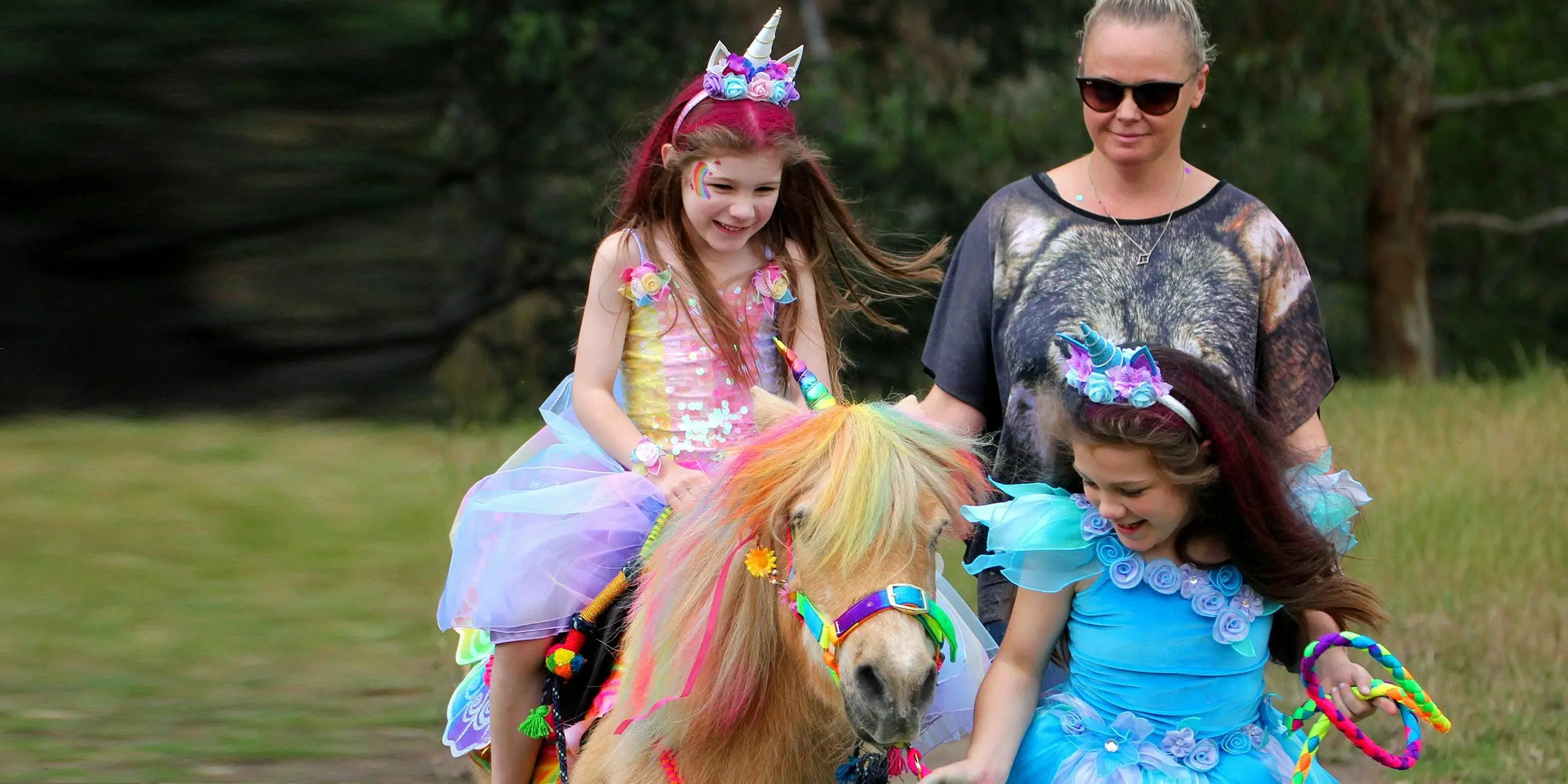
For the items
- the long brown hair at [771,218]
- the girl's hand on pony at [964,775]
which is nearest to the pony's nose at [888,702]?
the girl's hand on pony at [964,775]

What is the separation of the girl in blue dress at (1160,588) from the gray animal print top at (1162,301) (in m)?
0.19

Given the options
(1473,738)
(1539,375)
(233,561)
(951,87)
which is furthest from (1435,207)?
(233,561)

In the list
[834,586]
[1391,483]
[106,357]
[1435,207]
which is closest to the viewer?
[834,586]

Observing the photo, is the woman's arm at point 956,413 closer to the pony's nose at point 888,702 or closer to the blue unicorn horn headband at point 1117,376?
the blue unicorn horn headband at point 1117,376

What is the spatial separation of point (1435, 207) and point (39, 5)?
20.2m

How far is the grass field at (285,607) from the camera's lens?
5543 mm

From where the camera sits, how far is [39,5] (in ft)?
19.6

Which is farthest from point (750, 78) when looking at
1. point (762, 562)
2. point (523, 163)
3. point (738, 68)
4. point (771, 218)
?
point (523, 163)

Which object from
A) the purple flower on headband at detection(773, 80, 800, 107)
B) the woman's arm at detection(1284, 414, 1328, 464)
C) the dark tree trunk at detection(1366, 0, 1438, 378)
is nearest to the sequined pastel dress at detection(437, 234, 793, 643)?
the purple flower on headband at detection(773, 80, 800, 107)

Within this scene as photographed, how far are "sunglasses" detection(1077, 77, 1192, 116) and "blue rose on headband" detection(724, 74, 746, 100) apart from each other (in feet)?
2.77

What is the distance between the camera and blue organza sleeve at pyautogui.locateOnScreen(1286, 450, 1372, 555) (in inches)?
118

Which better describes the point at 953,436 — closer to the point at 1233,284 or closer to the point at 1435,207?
the point at 1233,284

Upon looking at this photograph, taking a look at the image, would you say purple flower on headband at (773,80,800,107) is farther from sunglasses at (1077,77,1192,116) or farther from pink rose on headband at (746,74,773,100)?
sunglasses at (1077,77,1192,116)

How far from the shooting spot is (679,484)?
3.22 m
